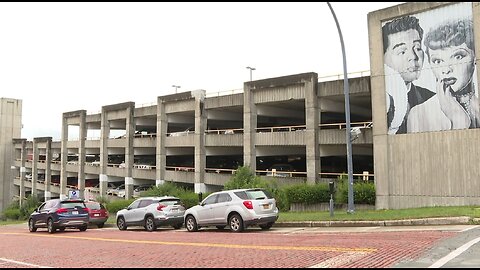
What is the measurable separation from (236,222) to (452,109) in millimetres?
12792

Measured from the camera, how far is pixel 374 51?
25.2 meters

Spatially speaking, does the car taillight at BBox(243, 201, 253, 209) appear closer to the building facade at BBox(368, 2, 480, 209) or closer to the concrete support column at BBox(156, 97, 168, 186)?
the building facade at BBox(368, 2, 480, 209)

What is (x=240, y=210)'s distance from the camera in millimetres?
16422

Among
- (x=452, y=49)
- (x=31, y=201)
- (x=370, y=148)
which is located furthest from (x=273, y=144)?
(x=31, y=201)

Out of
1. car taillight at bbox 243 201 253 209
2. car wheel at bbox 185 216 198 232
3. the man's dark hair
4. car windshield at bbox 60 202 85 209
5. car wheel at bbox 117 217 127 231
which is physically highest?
the man's dark hair

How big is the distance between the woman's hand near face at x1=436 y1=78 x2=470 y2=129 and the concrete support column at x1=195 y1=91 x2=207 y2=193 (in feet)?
67.7

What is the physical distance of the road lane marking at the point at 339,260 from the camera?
26.5 ft

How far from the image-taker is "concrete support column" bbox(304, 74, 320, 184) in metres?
29.6

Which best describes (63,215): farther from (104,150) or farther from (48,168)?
(48,168)

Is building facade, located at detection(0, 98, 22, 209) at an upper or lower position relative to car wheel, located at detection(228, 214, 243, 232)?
upper

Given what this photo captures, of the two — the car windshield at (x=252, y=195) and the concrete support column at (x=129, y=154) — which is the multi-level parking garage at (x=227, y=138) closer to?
the concrete support column at (x=129, y=154)

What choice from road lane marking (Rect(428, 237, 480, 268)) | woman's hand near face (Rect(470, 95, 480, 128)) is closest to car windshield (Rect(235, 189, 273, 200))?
road lane marking (Rect(428, 237, 480, 268))

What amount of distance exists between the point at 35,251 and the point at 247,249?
651 cm

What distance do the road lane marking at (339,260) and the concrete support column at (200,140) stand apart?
95.7 feet
